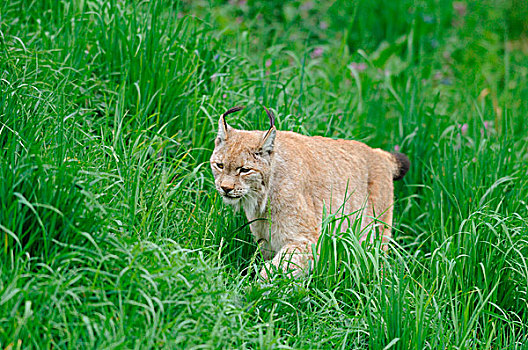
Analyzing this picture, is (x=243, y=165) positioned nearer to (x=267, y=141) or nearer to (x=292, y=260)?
(x=267, y=141)

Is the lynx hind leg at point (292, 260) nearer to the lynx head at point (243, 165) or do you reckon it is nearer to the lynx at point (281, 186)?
the lynx at point (281, 186)

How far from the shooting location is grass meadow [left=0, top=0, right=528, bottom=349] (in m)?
3.41

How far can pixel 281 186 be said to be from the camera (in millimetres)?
4562

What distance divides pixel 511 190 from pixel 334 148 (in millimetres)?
1658

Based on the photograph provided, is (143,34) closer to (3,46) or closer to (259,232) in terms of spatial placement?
(3,46)

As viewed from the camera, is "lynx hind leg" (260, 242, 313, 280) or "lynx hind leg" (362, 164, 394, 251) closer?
"lynx hind leg" (260, 242, 313, 280)

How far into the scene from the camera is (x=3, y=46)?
16.9 ft

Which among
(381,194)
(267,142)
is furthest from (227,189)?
(381,194)

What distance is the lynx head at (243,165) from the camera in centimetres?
436

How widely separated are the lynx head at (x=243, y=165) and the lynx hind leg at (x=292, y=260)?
369mm

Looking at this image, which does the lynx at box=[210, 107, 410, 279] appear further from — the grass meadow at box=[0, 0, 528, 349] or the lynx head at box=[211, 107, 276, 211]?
the grass meadow at box=[0, 0, 528, 349]

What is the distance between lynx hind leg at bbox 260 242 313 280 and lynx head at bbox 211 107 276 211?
1.21ft

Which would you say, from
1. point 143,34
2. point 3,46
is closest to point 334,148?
point 143,34

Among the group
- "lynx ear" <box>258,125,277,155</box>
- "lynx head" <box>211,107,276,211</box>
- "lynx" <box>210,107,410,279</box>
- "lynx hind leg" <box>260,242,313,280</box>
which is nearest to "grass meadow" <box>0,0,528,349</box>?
"lynx hind leg" <box>260,242,313,280</box>
